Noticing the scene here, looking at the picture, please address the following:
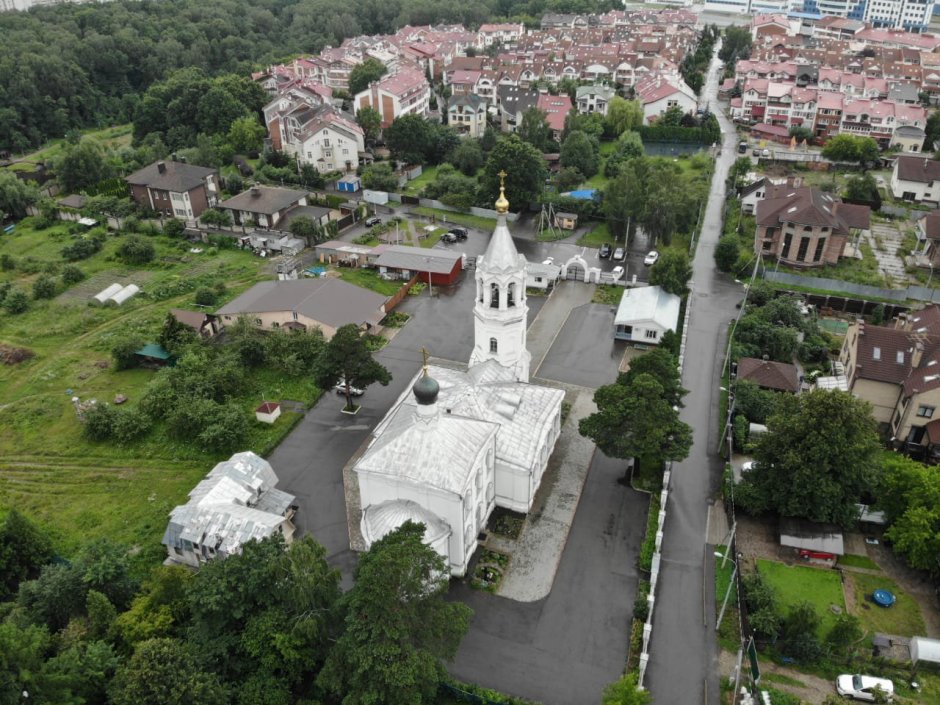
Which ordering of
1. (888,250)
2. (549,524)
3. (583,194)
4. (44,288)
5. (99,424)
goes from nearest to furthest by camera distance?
(549,524)
(99,424)
(44,288)
(888,250)
(583,194)

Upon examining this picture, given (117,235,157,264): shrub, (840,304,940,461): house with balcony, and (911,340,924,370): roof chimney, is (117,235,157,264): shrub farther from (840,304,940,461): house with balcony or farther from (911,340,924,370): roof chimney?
(911,340,924,370): roof chimney

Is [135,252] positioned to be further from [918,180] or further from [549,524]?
[918,180]

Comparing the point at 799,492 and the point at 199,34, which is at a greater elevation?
the point at 199,34

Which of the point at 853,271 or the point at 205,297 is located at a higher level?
the point at 205,297

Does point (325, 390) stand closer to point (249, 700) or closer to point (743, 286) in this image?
point (249, 700)

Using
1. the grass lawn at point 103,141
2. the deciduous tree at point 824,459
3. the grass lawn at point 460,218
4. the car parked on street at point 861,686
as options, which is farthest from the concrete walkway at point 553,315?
the grass lawn at point 103,141

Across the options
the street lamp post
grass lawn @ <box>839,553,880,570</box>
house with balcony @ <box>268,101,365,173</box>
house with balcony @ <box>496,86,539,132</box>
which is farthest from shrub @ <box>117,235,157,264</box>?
grass lawn @ <box>839,553,880,570</box>

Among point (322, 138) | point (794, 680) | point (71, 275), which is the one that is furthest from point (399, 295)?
point (794, 680)

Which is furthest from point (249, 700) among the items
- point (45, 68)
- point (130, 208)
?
point (45, 68)
